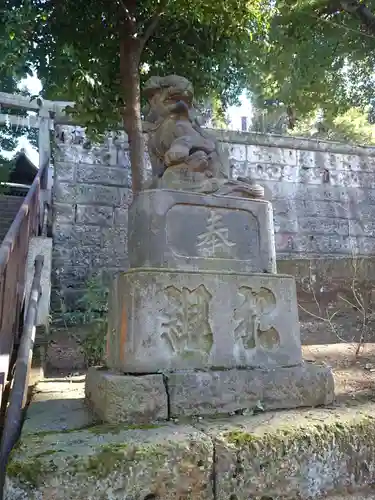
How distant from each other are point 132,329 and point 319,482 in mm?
1233

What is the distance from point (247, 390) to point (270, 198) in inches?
251

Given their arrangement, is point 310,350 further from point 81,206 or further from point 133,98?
point 81,206

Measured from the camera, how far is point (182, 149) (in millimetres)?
2979

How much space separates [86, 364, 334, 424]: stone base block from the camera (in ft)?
7.25

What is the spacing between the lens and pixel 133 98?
6121mm

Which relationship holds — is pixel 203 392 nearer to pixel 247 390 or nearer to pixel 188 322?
pixel 247 390

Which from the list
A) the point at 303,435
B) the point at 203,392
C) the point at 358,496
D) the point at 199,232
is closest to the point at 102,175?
the point at 199,232

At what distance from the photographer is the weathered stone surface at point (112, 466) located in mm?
1667

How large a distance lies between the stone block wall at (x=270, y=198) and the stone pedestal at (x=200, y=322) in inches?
204

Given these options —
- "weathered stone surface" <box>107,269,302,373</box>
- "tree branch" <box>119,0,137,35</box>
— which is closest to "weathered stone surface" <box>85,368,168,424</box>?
"weathered stone surface" <box>107,269,302,373</box>

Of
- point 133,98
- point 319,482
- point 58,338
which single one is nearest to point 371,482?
point 319,482

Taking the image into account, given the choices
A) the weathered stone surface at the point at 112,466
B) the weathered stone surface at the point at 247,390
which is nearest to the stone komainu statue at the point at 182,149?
the weathered stone surface at the point at 247,390

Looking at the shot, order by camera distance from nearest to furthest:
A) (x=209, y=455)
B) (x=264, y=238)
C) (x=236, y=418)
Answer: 1. (x=209, y=455)
2. (x=236, y=418)
3. (x=264, y=238)

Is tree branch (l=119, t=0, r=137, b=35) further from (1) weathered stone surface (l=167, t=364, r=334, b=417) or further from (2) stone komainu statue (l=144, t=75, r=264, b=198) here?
(1) weathered stone surface (l=167, t=364, r=334, b=417)
